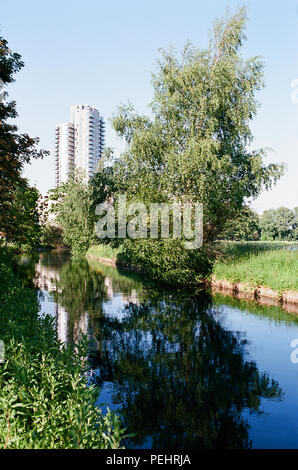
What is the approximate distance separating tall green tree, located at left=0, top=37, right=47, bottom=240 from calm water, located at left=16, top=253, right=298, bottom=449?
497 centimetres

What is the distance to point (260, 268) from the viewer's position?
23125mm

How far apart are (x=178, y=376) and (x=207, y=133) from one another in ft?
66.3

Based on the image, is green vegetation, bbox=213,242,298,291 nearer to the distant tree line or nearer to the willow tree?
the willow tree

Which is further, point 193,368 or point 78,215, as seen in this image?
point 78,215

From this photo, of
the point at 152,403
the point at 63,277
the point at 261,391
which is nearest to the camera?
the point at 152,403

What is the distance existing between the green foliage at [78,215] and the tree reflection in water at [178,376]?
2887 centimetres

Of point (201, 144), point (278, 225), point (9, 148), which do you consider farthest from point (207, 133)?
point (278, 225)

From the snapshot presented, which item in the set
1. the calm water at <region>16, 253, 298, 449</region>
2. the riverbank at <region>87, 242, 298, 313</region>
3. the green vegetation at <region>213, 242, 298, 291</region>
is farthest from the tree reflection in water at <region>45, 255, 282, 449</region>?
the green vegetation at <region>213, 242, 298, 291</region>

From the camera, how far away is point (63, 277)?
32125 mm

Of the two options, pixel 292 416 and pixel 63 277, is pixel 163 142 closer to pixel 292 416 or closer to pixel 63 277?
pixel 63 277

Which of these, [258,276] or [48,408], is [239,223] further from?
[48,408]
